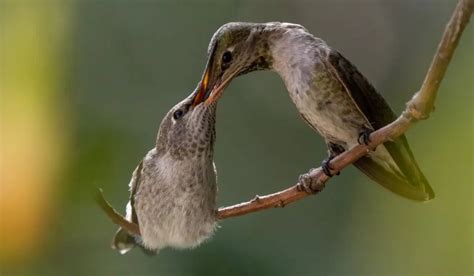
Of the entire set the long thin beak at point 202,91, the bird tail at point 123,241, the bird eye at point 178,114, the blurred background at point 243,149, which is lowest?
the blurred background at point 243,149

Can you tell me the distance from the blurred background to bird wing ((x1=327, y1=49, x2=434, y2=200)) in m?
0.98

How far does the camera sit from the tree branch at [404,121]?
2.57ft

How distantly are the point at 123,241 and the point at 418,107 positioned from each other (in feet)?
2.62

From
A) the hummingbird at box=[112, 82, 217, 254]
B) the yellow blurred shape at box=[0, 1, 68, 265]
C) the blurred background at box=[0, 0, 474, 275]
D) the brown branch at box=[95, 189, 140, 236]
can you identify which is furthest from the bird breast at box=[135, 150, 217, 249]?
the blurred background at box=[0, 0, 474, 275]

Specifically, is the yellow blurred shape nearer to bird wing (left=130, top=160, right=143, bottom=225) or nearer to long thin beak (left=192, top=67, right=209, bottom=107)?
bird wing (left=130, top=160, right=143, bottom=225)

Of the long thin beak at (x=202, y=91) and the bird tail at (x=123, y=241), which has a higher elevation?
the long thin beak at (x=202, y=91)

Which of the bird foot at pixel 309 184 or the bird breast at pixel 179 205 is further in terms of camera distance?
the bird breast at pixel 179 205

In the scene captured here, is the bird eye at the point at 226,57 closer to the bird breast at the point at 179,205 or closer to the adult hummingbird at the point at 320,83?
the adult hummingbird at the point at 320,83

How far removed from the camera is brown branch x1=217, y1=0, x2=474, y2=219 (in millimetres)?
780

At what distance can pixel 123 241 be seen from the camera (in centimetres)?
151

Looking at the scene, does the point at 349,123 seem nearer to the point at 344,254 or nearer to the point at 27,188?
the point at 27,188

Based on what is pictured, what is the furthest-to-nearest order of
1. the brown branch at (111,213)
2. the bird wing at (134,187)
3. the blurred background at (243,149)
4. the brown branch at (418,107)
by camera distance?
the blurred background at (243,149)
the bird wing at (134,187)
the brown branch at (111,213)
the brown branch at (418,107)

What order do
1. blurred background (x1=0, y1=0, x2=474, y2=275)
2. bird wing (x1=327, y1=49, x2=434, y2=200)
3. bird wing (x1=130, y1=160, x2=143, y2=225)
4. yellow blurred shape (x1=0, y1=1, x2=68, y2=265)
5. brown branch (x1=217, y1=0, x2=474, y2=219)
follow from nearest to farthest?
brown branch (x1=217, y1=0, x2=474, y2=219), bird wing (x1=327, y1=49, x2=434, y2=200), bird wing (x1=130, y1=160, x2=143, y2=225), yellow blurred shape (x1=0, y1=1, x2=68, y2=265), blurred background (x1=0, y1=0, x2=474, y2=275)

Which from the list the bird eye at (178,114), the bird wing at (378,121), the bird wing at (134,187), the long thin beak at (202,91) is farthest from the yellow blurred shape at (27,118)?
the bird wing at (378,121)
